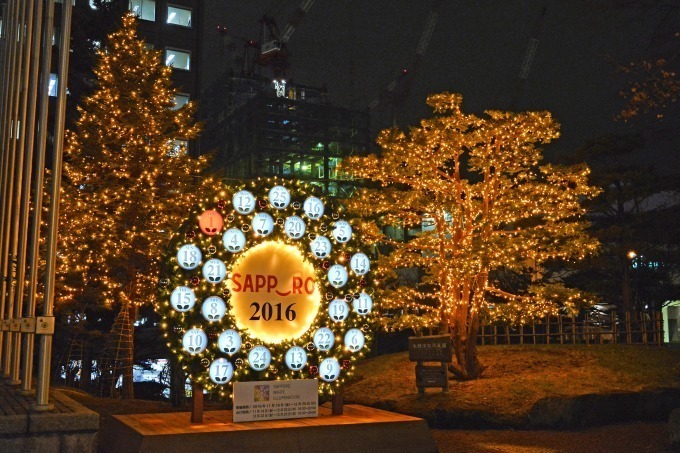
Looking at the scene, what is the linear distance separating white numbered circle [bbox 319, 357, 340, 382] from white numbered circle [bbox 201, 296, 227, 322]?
1.85 m

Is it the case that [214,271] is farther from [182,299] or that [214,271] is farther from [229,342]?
[229,342]

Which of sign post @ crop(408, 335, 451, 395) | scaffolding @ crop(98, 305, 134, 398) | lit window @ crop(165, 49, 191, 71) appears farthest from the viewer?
lit window @ crop(165, 49, 191, 71)

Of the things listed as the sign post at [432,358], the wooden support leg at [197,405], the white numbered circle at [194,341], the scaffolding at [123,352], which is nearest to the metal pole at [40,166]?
the white numbered circle at [194,341]

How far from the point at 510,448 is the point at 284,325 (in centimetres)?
495

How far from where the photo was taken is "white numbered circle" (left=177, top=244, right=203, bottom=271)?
32.0 feet

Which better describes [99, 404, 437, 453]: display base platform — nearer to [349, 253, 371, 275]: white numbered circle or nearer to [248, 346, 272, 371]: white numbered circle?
[248, 346, 272, 371]: white numbered circle

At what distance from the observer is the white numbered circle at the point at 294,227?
35.2 ft

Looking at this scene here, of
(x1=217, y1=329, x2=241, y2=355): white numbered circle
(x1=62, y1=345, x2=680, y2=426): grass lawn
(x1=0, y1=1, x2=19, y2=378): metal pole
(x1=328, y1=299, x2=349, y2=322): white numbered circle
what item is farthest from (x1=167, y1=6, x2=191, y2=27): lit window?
(x1=217, y1=329, x2=241, y2=355): white numbered circle

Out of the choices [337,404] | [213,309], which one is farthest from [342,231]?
[337,404]

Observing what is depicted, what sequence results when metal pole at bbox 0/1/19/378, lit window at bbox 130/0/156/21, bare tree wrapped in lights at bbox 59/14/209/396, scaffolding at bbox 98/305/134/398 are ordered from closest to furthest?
metal pole at bbox 0/1/19/378, scaffolding at bbox 98/305/134/398, bare tree wrapped in lights at bbox 59/14/209/396, lit window at bbox 130/0/156/21

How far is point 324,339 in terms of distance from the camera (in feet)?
35.2

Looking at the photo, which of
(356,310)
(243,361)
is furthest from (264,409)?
(356,310)

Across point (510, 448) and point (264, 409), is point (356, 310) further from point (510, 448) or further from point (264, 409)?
point (510, 448)

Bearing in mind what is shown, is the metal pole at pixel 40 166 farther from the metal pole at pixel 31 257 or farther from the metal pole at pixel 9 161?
the metal pole at pixel 9 161
